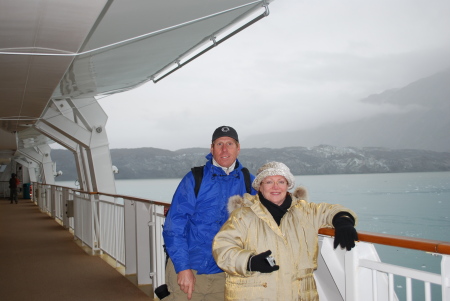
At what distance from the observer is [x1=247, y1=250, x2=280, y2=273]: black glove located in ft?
4.90

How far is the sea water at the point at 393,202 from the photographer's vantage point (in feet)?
152

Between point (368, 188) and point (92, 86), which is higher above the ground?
point (92, 86)

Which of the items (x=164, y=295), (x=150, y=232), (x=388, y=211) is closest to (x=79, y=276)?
(x=150, y=232)

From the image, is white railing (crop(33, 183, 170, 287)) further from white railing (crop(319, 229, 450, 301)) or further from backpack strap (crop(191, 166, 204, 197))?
white railing (crop(319, 229, 450, 301))

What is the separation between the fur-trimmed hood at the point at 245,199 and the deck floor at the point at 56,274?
2428 millimetres

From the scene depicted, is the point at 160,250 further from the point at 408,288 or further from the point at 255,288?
the point at 408,288

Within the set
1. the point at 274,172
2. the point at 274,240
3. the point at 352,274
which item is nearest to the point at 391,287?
the point at 352,274

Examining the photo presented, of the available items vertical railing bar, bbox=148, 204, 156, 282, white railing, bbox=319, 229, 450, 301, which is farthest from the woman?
vertical railing bar, bbox=148, 204, 156, 282

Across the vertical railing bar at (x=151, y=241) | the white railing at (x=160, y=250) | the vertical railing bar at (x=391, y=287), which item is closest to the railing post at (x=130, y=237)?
the white railing at (x=160, y=250)

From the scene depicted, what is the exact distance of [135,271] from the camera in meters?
4.63

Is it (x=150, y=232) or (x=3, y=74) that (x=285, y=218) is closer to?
(x=150, y=232)

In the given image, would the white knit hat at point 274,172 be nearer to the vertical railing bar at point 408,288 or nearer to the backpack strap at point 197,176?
the backpack strap at point 197,176

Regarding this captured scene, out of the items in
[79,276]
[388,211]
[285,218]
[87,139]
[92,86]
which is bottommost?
[388,211]

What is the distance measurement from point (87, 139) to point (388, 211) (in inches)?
2777
